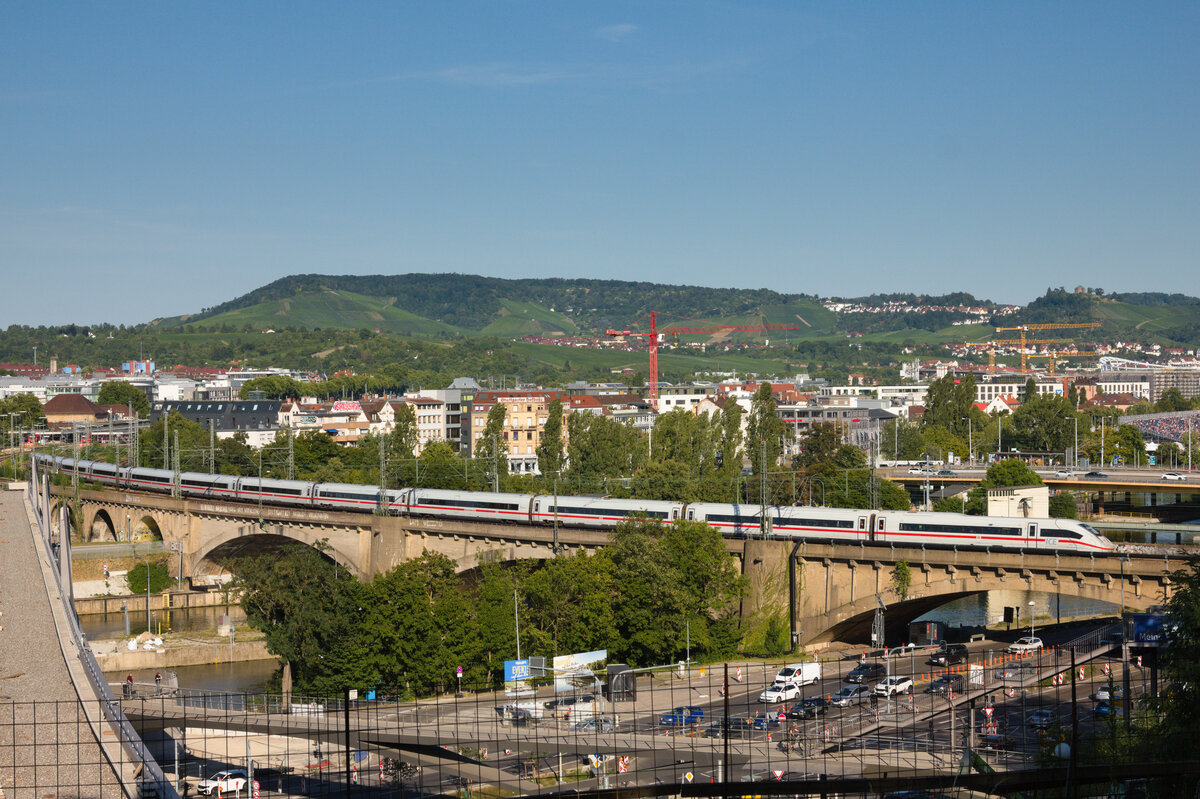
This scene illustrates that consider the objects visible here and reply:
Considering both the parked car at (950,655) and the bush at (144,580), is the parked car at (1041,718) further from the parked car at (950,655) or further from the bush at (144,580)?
the bush at (144,580)

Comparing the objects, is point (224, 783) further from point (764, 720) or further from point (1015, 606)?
point (1015, 606)

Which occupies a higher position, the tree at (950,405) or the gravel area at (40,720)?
the tree at (950,405)

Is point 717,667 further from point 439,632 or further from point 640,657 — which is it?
point 439,632

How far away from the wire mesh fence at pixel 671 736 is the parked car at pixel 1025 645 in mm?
1807

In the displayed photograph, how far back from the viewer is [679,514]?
181ft

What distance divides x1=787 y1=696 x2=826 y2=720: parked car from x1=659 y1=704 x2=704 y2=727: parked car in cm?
224

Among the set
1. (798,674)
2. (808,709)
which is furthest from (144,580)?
(808,709)

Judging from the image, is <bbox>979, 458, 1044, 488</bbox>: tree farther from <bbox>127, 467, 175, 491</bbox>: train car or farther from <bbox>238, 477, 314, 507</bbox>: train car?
<bbox>127, 467, 175, 491</bbox>: train car

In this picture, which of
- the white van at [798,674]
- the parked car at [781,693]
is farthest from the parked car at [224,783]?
the white van at [798,674]

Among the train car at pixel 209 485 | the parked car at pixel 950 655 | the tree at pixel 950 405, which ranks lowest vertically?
the parked car at pixel 950 655

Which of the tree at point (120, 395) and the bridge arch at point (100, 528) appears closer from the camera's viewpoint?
the bridge arch at point (100, 528)

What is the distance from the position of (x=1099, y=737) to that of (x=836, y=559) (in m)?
21.9

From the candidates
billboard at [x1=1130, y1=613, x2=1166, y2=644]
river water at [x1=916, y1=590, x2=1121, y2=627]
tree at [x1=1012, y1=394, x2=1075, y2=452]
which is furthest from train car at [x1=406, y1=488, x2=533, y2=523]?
tree at [x1=1012, y1=394, x2=1075, y2=452]

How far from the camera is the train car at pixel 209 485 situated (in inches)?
2933
